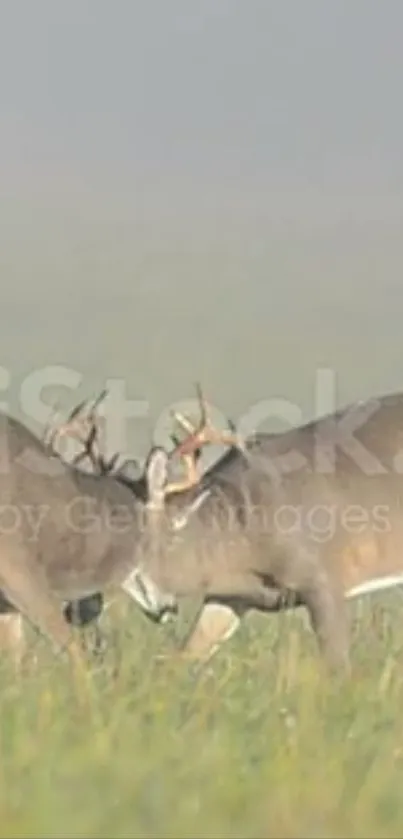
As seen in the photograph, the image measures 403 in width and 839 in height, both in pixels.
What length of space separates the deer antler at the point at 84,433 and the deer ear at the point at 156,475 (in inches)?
29.8

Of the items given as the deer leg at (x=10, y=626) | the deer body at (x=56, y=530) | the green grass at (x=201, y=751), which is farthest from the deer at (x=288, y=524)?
the green grass at (x=201, y=751)

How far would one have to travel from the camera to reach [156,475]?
37.6 ft

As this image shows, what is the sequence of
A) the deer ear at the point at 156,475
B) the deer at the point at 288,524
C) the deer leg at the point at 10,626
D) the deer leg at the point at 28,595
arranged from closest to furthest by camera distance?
the deer leg at the point at 28,595 → the deer leg at the point at 10,626 → the deer ear at the point at 156,475 → the deer at the point at 288,524

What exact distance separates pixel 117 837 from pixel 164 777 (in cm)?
55

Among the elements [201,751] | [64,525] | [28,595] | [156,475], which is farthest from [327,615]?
[201,751]

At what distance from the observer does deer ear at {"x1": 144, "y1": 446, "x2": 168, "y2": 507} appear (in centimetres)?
1141

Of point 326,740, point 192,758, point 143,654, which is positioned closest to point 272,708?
point 326,740

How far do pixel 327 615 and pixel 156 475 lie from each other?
54.8 inches

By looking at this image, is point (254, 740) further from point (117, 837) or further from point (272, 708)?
point (117, 837)

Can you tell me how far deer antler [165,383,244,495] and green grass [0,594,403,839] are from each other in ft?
9.71

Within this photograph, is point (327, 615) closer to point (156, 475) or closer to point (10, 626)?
point (156, 475)

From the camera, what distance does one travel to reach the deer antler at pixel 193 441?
11766 mm

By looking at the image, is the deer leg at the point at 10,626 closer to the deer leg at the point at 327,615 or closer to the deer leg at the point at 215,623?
the deer leg at the point at 215,623

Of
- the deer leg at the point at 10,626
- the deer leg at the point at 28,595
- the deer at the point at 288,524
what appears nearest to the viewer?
the deer leg at the point at 28,595
